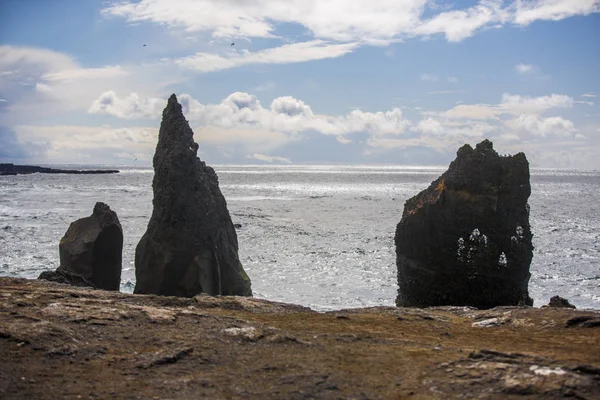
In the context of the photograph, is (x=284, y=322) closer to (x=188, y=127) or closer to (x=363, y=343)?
A: (x=363, y=343)

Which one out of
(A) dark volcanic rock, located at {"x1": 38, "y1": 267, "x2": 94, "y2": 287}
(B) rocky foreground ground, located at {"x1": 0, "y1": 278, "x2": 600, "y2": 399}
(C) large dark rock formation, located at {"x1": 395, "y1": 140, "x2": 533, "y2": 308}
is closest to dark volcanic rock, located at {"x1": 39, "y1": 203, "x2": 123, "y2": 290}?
(A) dark volcanic rock, located at {"x1": 38, "y1": 267, "x2": 94, "y2": 287}

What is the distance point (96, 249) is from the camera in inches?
958

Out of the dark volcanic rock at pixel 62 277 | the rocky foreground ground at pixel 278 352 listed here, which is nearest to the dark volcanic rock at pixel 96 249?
the dark volcanic rock at pixel 62 277

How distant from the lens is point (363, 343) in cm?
982

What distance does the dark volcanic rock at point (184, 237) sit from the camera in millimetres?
22984

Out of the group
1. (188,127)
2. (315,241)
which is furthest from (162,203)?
(315,241)

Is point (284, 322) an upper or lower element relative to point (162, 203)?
lower

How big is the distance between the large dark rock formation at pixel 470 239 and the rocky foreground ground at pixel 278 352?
18.7 feet

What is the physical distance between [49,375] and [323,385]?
3.77 meters

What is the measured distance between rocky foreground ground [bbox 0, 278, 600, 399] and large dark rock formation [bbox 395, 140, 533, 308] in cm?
571

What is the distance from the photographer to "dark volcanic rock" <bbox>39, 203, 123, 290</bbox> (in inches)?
938

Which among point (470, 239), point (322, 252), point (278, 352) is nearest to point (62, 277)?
point (278, 352)

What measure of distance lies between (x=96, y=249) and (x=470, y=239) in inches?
582

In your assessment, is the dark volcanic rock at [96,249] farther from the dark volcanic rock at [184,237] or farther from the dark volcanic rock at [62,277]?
the dark volcanic rock at [62,277]
